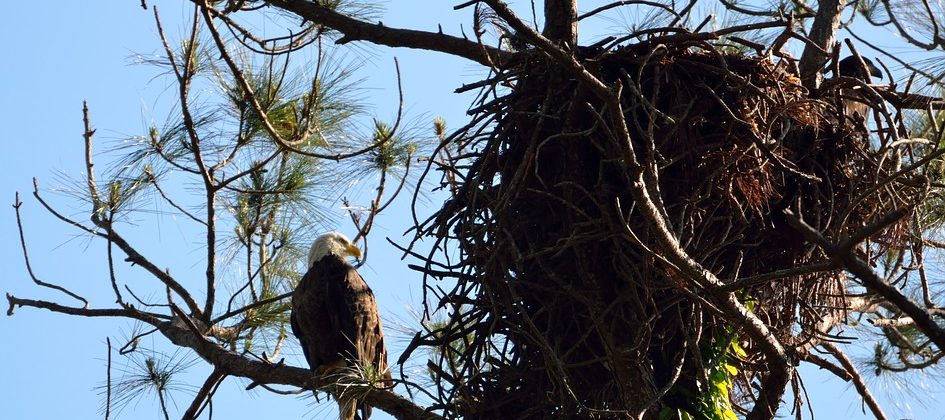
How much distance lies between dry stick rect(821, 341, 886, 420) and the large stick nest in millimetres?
226

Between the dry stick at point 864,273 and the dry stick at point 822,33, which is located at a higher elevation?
the dry stick at point 822,33

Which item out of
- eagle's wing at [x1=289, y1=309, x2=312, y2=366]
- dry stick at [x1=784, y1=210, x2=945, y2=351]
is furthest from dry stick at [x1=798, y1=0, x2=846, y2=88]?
eagle's wing at [x1=289, y1=309, x2=312, y2=366]

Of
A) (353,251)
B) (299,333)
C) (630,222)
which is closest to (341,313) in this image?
(299,333)

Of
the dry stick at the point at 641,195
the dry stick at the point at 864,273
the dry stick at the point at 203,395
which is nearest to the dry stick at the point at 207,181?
the dry stick at the point at 203,395

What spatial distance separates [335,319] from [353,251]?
716 mm

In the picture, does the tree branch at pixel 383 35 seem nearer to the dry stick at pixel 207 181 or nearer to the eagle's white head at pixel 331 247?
the dry stick at pixel 207 181

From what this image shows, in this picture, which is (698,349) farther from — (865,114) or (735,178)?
(865,114)

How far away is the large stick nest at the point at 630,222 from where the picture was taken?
9.95 feet

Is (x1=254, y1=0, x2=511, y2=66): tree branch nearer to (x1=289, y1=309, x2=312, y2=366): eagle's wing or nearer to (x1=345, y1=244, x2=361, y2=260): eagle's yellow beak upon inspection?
(x1=289, y1=309, x2=312, y2=366): eagle's wing

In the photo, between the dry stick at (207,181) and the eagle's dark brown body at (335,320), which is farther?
the eagle's dark brown body at (335,320)

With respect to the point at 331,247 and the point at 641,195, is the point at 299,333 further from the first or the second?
the point at 641,195

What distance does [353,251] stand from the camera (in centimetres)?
553

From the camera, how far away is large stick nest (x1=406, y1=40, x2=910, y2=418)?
3031mm

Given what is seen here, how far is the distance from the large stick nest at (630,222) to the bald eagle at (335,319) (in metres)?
1.63
